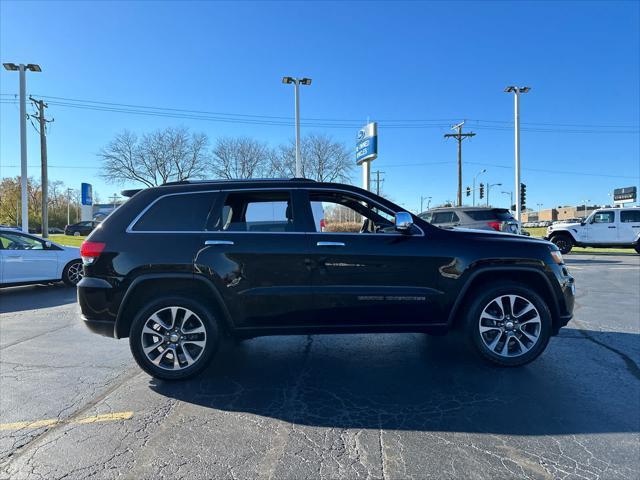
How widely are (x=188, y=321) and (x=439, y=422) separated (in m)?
2.39

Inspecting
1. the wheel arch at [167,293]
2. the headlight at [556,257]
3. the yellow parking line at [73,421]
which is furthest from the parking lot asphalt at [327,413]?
the headlight at [556,257]

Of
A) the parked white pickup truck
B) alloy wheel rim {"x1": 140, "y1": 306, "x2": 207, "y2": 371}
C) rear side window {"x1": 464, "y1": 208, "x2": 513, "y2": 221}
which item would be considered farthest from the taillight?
the parked white pickup truck

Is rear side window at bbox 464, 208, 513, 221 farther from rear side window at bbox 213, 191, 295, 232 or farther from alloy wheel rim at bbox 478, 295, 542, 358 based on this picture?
rear side window at bbox 213, 191, 295, 232

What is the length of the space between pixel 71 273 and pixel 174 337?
23.9 feet

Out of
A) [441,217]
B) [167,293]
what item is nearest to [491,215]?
[441,217]

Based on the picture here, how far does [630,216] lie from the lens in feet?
59.1

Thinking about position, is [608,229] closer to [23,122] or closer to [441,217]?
[441,217]

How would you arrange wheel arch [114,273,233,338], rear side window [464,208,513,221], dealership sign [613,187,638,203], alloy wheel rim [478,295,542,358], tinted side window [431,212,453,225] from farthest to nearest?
dealership sign [613,187,638,203] < tinted side window [431,212,453,225] < rear side window [464,208,513,221] < alloy wheel rim [478,295,542,358] < wheel arch [114,273,233,338]

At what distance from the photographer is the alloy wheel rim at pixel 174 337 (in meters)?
3.74

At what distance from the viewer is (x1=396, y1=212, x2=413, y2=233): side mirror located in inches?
148

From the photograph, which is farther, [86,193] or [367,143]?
[86,193]

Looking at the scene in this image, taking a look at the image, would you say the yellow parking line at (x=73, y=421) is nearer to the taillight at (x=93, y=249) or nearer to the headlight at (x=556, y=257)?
the taillight at (x=93, y=249)

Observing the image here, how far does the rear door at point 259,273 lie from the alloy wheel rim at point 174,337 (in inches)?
15.8

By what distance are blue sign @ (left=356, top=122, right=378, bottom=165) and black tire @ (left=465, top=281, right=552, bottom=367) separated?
16522mm
